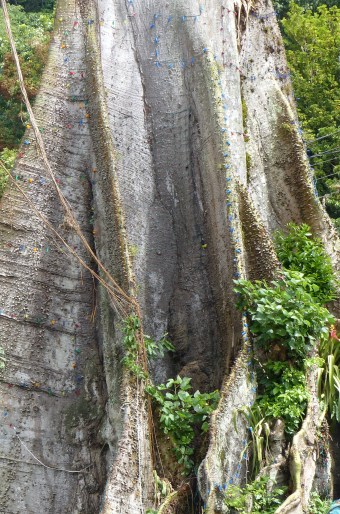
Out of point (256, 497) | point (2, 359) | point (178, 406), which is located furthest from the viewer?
point (2, 359)

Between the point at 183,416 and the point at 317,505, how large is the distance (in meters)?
1.21

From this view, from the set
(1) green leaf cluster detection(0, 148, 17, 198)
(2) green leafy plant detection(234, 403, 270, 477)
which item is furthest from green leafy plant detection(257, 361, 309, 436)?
(1) green leaf cluster detection(0, 148, 17, 198)

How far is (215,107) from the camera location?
6.74 meters

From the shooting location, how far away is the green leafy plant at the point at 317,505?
5.42 m

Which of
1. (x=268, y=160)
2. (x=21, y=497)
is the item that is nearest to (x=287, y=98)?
(x=268, y=160)

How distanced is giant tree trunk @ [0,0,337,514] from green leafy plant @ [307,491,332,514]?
66cm

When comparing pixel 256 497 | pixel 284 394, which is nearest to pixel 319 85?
pixel 284 394

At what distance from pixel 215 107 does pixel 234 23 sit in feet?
4.88

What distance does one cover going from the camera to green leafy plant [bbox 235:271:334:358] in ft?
18.4

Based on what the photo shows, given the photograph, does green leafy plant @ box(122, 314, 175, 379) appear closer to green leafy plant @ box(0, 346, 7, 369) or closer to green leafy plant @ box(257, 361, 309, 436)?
green leafy plant @ box(257, 361, 309, 436)

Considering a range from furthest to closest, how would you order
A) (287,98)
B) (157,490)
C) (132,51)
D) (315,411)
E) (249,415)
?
(287,98) < (132,51) < (315,411) < (249,415) < (157,490)

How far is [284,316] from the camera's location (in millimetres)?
5660

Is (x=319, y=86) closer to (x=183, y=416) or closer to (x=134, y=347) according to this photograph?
(x=134, y=347)

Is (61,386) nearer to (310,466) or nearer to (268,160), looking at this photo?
(310,466)
